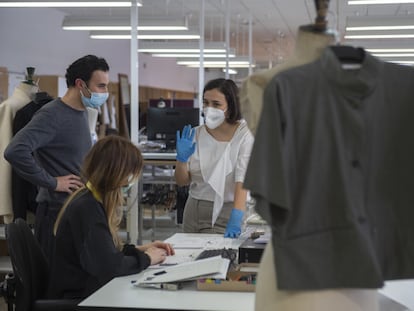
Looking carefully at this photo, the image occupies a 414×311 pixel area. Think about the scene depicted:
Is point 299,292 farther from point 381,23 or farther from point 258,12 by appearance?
point 258,12

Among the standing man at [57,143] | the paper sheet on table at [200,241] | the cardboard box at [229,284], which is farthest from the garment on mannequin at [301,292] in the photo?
the standing man at [57,143]

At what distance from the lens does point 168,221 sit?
7098 mm

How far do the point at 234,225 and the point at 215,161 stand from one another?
348 mm

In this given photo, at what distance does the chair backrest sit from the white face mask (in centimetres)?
112

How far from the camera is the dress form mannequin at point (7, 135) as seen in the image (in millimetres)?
3465

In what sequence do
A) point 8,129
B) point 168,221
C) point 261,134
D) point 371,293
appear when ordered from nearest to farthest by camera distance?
point 261,134
point 371,293
point 8,129
point 168,221

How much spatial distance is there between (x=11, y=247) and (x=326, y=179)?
4.66 feet

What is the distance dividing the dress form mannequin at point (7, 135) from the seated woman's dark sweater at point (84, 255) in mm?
1304

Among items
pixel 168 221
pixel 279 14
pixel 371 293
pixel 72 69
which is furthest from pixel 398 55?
pixel 371 293

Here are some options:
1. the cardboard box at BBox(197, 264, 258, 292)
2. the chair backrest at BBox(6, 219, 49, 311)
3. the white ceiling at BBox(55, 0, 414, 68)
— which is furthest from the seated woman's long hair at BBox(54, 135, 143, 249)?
the white ceiling at BBox(55, 0, 414, 68)

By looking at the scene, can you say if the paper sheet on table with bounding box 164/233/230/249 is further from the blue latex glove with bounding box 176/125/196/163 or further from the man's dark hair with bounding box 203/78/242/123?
the man's dark hair with bounding box 203/78/242/123

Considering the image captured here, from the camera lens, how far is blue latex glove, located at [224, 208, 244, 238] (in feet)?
9.46

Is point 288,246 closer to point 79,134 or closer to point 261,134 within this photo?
point 261,134

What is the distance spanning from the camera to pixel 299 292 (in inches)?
52.9
